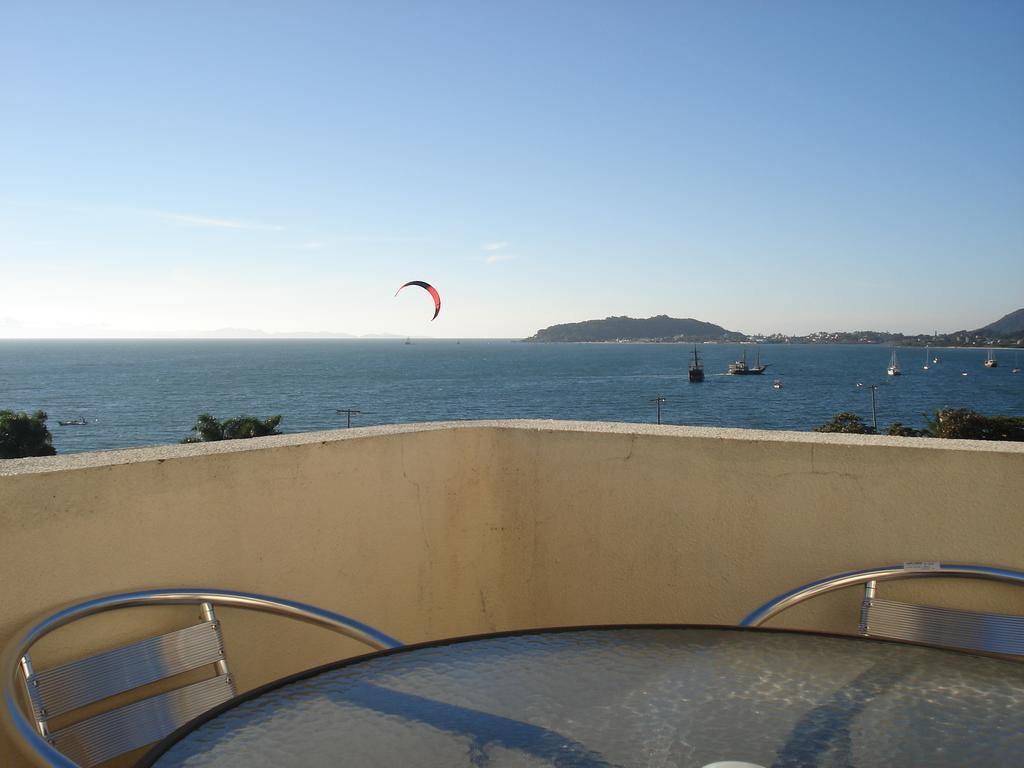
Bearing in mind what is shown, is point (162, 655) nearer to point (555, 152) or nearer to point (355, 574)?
point (355, 574)

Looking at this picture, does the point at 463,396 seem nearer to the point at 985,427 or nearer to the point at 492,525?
the point at 985,427

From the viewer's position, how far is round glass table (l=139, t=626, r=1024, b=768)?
0.75 metres

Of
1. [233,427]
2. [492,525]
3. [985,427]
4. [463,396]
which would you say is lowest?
[985,427]

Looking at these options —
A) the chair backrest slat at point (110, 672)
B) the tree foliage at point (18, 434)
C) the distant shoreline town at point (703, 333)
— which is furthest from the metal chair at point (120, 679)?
the distant shoreline town at point (703, 333)

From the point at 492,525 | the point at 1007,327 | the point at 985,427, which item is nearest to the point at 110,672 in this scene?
the point at 492,525

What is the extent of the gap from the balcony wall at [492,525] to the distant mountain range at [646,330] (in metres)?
83.4

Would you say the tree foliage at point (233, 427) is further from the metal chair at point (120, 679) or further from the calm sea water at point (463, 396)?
the metal chair at point (120, 679)

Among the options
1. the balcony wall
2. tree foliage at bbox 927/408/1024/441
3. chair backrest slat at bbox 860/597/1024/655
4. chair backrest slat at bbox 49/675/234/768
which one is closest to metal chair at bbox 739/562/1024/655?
chair backrest slat at bbox 860/597/1024/655

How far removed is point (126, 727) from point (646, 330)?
99.0 metres

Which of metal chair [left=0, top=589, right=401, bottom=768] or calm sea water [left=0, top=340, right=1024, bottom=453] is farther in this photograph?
calm sea water [left=0, top=340, right=1024, bottom=453]

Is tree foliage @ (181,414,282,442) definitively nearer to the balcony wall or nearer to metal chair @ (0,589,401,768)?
the balcony wall

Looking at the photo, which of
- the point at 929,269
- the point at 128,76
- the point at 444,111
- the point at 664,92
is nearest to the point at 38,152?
the point at 128,76

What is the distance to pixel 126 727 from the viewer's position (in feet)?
3.61

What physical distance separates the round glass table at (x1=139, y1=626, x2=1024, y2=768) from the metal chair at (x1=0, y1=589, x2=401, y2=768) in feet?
0.81
